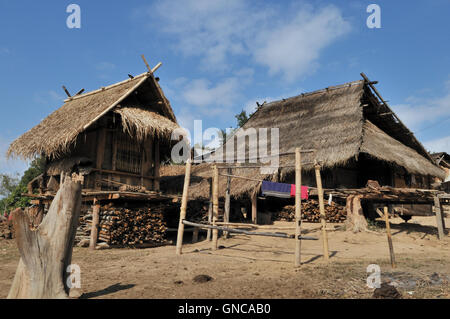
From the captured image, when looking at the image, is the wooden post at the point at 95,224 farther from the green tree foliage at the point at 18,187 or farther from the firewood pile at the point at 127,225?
the green tree foliage at the point at 18,187

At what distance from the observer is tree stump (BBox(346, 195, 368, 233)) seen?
10.1m

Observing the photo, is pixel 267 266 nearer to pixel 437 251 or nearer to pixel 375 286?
pixel 375 286

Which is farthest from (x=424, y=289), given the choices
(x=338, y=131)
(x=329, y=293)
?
(x=338, y=131)

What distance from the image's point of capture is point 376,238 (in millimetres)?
9273

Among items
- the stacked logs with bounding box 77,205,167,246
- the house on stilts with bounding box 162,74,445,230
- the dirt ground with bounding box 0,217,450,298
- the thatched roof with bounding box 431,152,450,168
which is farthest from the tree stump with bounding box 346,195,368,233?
the thatched roof with bounding box 431,152,450,168

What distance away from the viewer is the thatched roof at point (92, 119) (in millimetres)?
9234

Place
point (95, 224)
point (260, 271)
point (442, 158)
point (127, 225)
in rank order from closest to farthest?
point (260, 271), point (95, 224), point (127, 225), point (442, 158)

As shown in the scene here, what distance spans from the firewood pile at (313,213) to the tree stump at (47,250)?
10572mm

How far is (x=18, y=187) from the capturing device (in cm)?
2347
